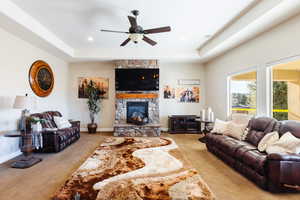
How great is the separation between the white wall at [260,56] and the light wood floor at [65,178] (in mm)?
1873

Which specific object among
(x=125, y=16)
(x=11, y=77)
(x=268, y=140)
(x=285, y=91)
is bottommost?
(x=268, y=140)

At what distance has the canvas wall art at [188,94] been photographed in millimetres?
7158

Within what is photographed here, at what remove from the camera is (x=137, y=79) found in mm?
6562

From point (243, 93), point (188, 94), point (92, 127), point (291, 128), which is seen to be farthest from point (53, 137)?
point (243, 93)

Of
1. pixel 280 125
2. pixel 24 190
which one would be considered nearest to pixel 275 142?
pixel 280 125

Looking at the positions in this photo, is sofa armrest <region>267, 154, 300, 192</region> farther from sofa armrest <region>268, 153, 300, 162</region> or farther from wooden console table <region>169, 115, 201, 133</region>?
wooden console table <region>169, 115, 201, 133</region>

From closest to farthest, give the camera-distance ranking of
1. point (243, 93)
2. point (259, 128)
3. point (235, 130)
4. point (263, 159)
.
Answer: point (263, 159) < point (259, 128) < point (235, 130) < point (243, 93)

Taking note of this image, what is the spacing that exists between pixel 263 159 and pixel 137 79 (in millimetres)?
4871

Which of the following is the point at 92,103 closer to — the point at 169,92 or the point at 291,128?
the point at 169,92

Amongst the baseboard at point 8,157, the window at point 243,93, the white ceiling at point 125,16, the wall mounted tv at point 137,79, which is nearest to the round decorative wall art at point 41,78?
the white ceiling at point 125,16

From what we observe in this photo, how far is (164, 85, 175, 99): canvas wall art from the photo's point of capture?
714 cm

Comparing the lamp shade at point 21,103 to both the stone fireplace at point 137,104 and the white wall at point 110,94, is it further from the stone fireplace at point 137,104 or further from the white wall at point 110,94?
the white wall at point 110,94

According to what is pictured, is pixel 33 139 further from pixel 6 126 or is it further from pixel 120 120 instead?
pixel 120 120

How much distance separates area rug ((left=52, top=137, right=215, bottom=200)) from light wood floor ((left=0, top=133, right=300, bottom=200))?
27 cm
